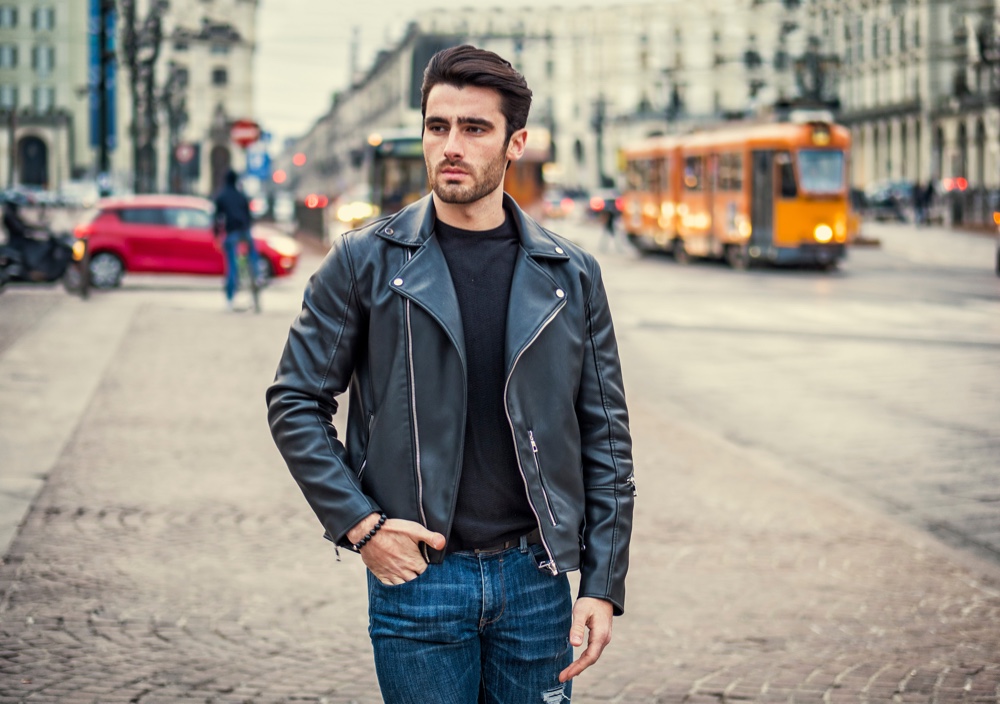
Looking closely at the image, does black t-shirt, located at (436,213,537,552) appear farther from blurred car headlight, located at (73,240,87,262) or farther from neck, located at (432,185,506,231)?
blurred car headlight, located at (73,240,87,262)

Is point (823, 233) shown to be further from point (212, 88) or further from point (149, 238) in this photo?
point (212, 88)

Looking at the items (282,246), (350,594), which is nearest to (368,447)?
(350,594)

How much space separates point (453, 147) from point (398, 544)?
27.7 inches

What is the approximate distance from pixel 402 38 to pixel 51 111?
28.8 m

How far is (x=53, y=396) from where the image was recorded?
429 inches

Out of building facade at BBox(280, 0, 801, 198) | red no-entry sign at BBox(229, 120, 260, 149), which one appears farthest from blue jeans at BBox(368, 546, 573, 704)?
building facade at BBox(280, 0, 801, 198)

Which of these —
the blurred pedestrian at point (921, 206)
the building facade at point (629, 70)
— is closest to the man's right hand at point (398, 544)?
the blurred pedestrian at point (921, 206)

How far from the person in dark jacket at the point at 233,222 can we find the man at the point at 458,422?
1595 centimetres

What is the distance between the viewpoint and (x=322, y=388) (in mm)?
2598

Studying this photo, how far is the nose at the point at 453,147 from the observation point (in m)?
2.56

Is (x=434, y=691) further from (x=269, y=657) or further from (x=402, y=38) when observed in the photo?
(x=402, y=38)

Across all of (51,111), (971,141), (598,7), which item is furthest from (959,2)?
(51,111)

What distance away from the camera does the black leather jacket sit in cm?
253

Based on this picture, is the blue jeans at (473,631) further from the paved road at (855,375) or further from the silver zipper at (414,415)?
the paved road at (855,375)
